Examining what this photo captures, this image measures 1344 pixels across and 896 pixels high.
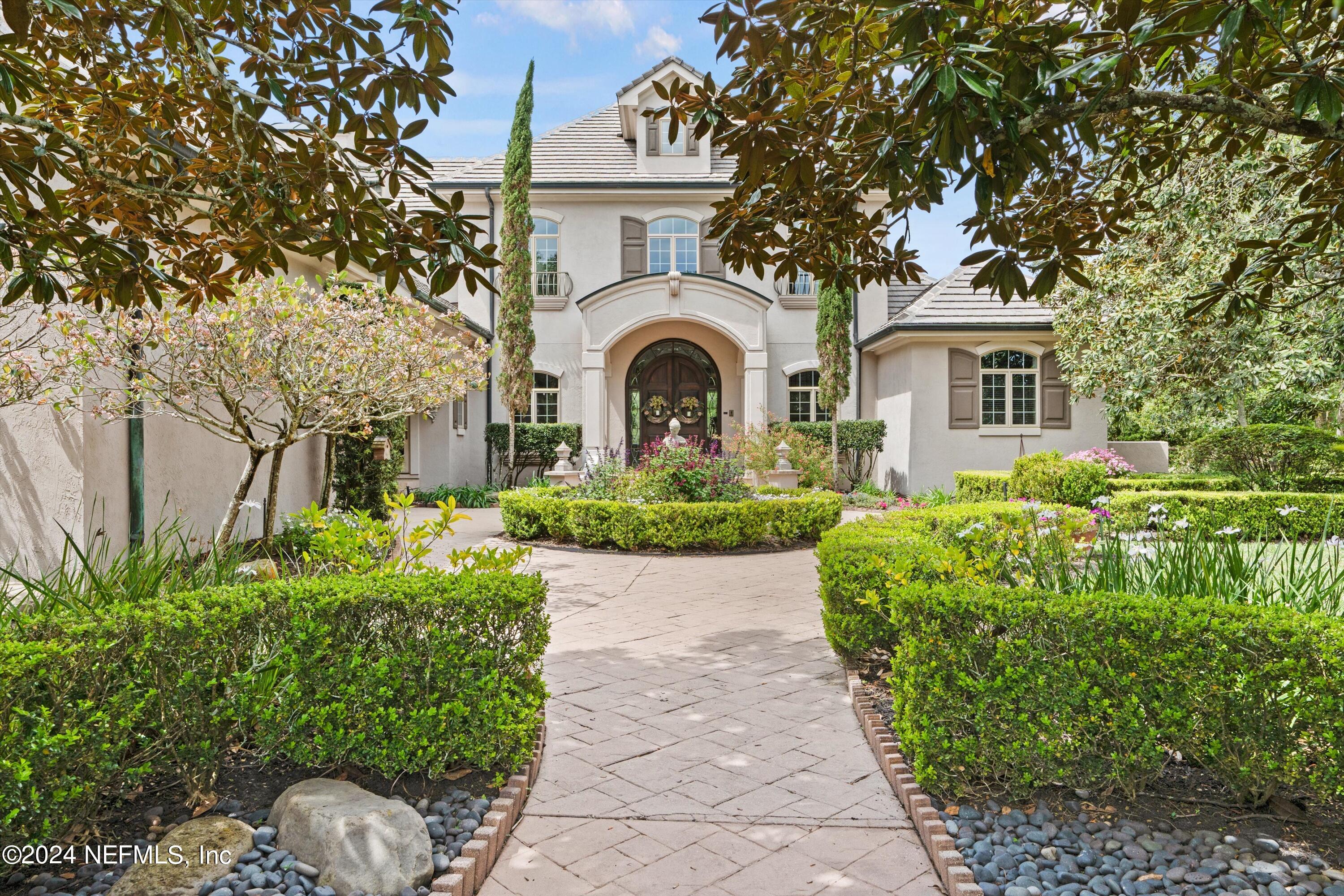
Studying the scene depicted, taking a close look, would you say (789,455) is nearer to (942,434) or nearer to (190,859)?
(942,434)

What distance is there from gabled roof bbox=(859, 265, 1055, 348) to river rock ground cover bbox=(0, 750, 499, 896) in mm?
15139

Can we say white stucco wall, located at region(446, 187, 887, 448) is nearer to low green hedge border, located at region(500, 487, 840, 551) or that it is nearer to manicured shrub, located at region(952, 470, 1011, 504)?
manicured shrub, located at region(952, 470, 1011, 504)

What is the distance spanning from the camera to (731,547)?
11.2m

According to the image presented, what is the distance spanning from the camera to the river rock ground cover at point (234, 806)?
108 inches

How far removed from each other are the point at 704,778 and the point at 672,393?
16.3 m

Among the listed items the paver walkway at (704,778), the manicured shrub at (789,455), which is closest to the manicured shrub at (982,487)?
the manicured shrub at (789,455)

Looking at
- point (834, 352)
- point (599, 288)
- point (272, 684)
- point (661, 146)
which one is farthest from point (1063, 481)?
point (661, 146)

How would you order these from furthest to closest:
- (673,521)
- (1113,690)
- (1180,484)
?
(1180,484) < (673,521) < (1113,690)

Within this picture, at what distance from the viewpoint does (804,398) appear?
19.3m

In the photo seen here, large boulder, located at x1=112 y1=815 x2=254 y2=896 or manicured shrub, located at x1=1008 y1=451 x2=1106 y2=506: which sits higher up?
manicured shrub, located at x1=1008 y1=451 x2=1106 y2=506

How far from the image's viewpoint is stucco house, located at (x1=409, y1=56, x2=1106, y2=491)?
57.1 ft

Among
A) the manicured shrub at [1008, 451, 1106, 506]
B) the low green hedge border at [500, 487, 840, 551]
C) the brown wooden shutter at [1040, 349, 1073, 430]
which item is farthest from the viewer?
the brown wooden shutter at [1040, 349, 1073, 430]

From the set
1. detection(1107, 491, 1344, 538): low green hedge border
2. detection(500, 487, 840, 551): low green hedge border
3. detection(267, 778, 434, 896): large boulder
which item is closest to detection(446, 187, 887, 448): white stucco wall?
detection(500, 487, 840, 551): low green hedge border

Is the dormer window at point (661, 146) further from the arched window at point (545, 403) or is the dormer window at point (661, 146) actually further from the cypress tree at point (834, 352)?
the arched window at point (545, 403)
